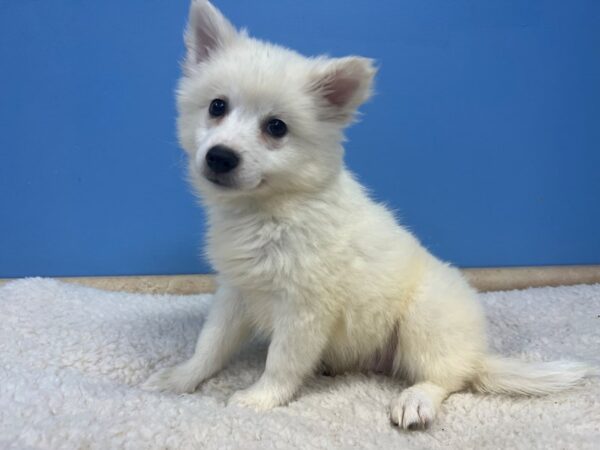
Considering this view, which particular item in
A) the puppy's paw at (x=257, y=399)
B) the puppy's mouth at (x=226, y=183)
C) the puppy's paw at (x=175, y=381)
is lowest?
the puppy's paw at (x=175, y=381)

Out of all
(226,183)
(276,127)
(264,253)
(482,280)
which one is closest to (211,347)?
(264,253)

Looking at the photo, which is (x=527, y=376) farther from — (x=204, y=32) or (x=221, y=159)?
(x=204, y=32)

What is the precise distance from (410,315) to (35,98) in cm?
215

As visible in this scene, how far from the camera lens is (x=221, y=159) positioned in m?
1.63

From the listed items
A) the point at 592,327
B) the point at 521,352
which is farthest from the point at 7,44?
the point at 592,327

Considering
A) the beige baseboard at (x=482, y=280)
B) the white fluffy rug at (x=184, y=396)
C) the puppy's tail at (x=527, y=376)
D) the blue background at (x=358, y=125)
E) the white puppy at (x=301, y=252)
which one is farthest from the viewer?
the beige baseboard at (x=482, y=280)

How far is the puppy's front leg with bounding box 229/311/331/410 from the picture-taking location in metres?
1.78

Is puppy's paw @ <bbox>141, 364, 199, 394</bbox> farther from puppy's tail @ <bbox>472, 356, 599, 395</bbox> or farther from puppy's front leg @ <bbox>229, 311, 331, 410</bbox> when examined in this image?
puppy's tail @ <bbox>472, 356, 599, 395</bbox>

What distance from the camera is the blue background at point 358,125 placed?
2.71m

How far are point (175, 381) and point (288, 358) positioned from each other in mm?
456

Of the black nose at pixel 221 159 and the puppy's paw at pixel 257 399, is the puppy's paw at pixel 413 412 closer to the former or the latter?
the puppy's paw at pixel 257 399

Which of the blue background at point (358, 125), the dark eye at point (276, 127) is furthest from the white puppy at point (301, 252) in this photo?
the blue background at point (358, 125)

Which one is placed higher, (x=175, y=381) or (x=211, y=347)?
(x=211, y=347)

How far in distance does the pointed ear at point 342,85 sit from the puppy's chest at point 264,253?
434 mm
